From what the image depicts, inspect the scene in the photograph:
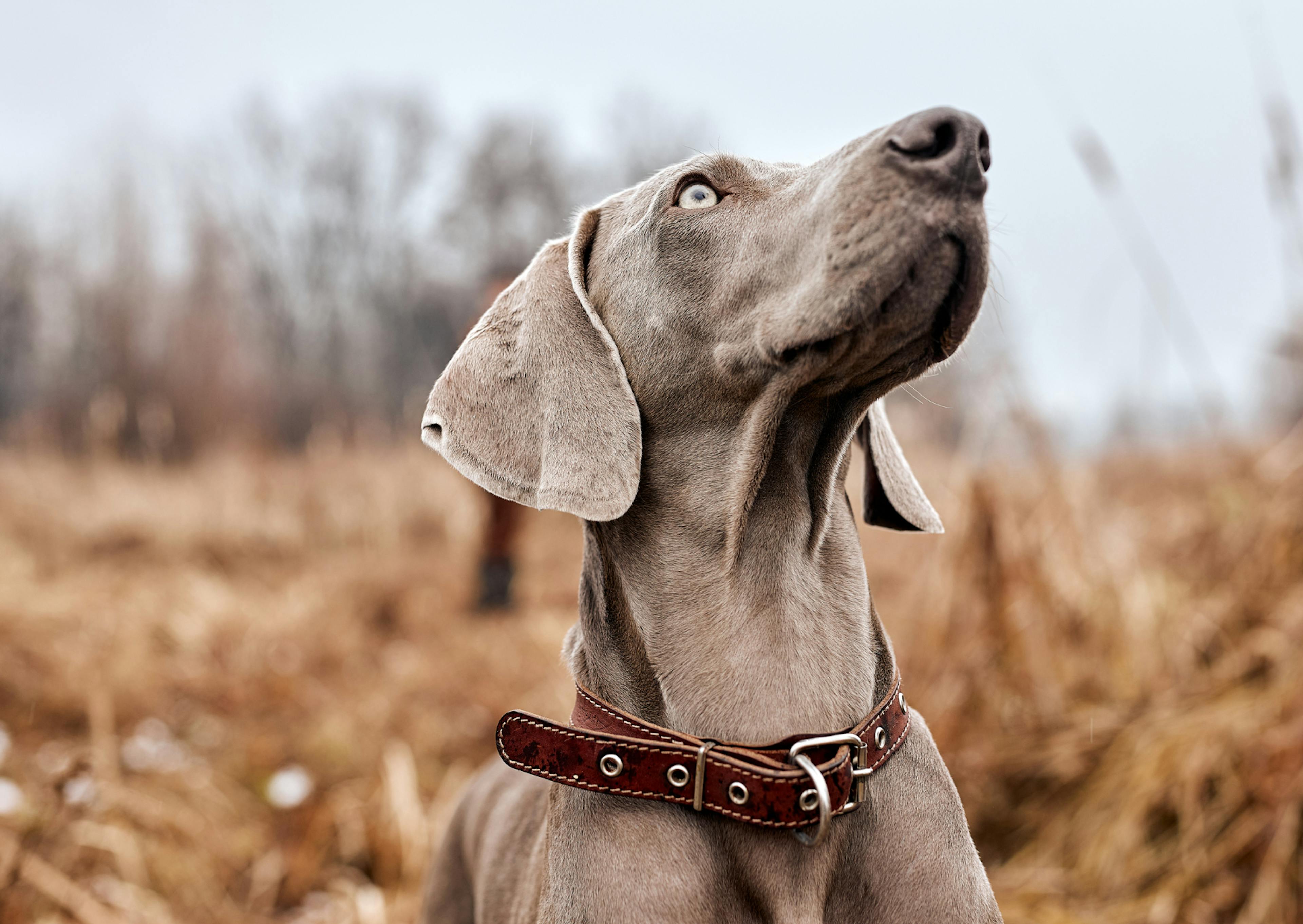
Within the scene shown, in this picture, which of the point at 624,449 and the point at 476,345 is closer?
the point at 624,449

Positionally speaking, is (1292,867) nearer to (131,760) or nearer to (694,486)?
(694,486)

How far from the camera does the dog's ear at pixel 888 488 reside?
6.56 ft

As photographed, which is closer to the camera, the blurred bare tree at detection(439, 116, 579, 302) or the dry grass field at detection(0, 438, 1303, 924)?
the dry grass field at detection(0, 438, 1303, 924)

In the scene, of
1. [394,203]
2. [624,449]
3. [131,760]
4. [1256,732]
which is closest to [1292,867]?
[1256,732]

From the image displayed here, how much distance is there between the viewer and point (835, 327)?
158cm

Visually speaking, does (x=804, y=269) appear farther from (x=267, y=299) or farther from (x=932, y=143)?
(x=267, y=299)

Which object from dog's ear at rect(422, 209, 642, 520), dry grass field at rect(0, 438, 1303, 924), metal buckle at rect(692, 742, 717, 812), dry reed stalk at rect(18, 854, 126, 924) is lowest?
dry grass field at rect(0, 438, 1303, 924)

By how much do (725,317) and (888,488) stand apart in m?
0.51

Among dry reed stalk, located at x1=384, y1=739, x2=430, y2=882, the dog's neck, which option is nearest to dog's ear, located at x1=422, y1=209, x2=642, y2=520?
the dog's neck

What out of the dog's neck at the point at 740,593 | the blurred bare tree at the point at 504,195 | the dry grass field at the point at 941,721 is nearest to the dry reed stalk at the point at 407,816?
the dry grass field at the point at 941,721

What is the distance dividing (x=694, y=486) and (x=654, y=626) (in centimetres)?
26

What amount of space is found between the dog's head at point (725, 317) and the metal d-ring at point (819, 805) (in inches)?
19.8

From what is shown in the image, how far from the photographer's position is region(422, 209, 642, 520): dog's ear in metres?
1.74

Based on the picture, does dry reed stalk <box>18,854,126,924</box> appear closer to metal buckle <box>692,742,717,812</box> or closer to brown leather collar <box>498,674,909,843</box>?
brown leather collar <box>498,674,909,843</box>
